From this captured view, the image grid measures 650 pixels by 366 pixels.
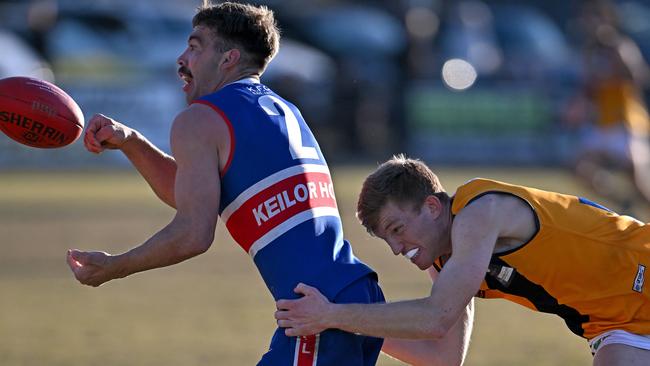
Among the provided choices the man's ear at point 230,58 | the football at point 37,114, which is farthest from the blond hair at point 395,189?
the football at point 37,114

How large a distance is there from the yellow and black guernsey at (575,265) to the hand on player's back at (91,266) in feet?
4.17

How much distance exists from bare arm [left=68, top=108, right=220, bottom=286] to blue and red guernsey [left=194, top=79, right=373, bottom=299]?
0.37 feet

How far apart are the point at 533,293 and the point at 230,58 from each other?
4.80ft

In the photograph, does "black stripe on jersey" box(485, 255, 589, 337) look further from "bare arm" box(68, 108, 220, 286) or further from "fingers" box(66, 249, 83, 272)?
"fingers" box(66, 249, 83, 272)

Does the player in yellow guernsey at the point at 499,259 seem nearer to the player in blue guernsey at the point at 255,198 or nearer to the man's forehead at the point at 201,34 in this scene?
the player in blue guernsey at the point at 255,198

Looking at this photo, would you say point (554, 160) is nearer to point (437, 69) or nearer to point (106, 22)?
point (437, 69)

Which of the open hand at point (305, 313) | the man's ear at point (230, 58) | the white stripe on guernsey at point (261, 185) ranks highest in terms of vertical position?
the man's ear at point (230, 58)

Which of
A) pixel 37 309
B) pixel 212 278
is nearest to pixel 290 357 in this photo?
pixel 37 309

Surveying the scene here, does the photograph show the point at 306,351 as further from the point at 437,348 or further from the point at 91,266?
the point at 437,348

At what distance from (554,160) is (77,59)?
349 inches

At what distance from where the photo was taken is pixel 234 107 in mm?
4613

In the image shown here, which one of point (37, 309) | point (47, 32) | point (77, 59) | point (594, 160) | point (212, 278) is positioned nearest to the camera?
point (37, 309)

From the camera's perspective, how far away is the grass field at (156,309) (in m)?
7.23

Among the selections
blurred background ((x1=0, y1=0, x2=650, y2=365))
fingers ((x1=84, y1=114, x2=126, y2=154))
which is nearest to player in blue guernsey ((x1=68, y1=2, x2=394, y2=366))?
fingers ((x1=84, y1=114, x2=126, y2=154))
